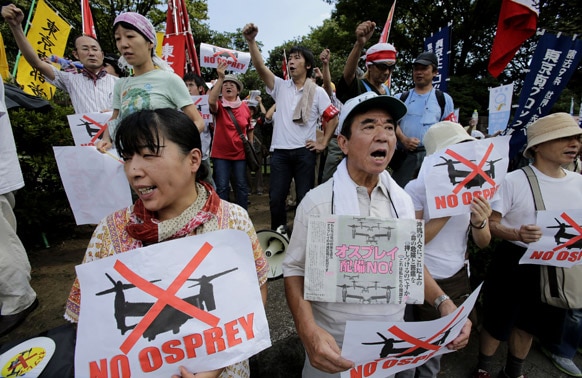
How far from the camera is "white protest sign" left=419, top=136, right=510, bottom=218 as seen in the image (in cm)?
184

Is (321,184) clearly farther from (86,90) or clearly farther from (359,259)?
(86,90)

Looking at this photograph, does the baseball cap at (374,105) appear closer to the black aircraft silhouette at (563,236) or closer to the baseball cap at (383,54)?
the black aircraft silhouette at (563,236)

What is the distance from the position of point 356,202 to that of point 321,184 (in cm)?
29

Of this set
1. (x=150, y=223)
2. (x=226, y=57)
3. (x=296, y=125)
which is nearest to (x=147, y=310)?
(x=150, y=223)

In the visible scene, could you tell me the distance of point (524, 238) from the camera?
6.97 ft

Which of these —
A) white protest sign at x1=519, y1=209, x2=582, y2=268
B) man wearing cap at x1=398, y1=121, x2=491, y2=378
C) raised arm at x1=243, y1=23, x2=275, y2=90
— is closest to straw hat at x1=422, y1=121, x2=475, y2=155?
man wearing cap at x1=398, y1=121, x2=491, y2=378

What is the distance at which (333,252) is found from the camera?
1.33 meters

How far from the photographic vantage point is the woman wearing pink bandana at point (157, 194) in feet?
3.87

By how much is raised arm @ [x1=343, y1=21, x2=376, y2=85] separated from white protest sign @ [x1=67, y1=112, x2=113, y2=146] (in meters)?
2.39

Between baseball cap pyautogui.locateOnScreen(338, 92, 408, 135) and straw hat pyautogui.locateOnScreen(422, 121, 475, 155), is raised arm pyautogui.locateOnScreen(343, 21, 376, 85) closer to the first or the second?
straw hat pyautogui.locateOnScreen(422, 121, 475, 155)

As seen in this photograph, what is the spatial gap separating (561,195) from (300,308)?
207cm

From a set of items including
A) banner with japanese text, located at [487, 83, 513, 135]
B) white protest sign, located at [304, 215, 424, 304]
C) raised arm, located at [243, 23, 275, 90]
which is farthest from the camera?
banner with japanese text, located at [487, 83, 513, 135]

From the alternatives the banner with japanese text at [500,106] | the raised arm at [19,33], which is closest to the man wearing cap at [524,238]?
the raised arm at [19,33]

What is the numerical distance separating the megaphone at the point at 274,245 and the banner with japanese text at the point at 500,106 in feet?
22.3
